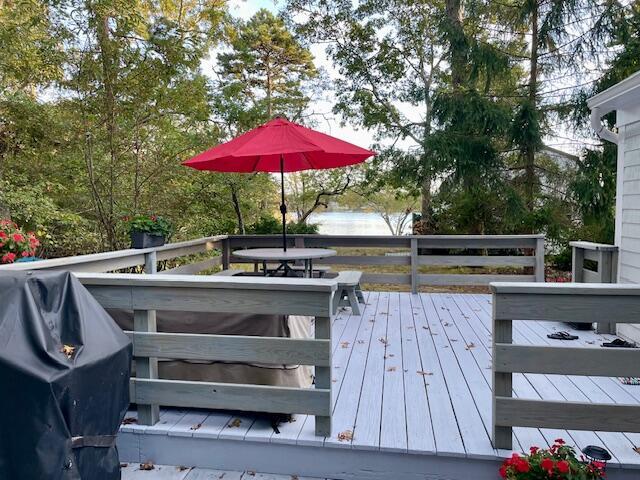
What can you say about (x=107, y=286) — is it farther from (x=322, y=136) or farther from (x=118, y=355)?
(x=322, y=136)

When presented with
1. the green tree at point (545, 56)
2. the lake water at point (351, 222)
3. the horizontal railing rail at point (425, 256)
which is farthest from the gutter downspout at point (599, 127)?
the lake water at point (351, 222)

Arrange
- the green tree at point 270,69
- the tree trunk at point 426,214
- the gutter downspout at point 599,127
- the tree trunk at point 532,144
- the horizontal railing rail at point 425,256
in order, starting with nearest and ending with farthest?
the gutter downspout at point 599,127 < the horizontal railing rail at point 425,256 < the tree trunk at point 532,144 < the tree trunk at point 426,214 < the green tree at point 270,69

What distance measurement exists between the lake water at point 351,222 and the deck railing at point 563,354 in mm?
11053

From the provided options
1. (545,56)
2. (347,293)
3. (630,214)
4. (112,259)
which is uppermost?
(545,56)

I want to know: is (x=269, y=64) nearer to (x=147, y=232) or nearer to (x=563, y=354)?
(x=147, y=232)

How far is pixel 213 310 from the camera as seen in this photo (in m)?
2.03

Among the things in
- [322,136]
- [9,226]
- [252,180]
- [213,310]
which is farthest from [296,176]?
[213,310]

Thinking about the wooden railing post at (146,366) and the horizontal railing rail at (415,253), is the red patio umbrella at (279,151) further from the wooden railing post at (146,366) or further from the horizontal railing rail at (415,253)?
the wooden railing post at (146,366)

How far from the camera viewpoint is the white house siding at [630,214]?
11.3ft

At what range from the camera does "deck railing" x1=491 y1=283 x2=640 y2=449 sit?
176 cm

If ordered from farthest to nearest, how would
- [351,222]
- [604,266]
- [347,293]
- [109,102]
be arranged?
1. [351,222]
2. [109,102]
3. [347,293]
4. [604,266]

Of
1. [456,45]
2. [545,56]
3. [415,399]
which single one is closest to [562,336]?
[415,399]

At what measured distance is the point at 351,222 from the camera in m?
16.2

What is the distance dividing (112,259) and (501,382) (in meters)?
2.82
